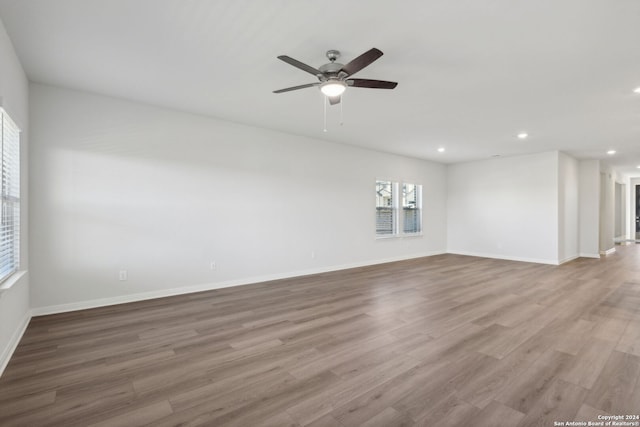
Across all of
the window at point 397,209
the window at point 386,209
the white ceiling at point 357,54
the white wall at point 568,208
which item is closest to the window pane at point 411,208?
the window at point 397,209

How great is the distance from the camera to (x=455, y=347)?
269 cm

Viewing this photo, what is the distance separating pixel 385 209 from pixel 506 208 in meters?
3.09

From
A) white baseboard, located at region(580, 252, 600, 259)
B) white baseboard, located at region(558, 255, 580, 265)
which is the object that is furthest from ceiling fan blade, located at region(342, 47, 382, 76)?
white baseboard, located at region(580, 252, 600, 259)

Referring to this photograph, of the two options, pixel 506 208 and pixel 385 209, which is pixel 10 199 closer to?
pixel 385 209

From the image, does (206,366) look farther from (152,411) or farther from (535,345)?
(535,345)

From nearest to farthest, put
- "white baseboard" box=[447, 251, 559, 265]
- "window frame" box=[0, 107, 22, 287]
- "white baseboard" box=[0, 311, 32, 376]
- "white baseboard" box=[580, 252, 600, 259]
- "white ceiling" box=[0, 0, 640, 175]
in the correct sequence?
"white ceiling" box=[0, 0, 640, 175] → "white baseboard" box=[0, 311, 32, 376] → "window frame" box=[0, 107, 22, 287] → "white baseboard" box=[447, 251, 559, 265] → "white baseboard" box=[580, 252, 600, 259]

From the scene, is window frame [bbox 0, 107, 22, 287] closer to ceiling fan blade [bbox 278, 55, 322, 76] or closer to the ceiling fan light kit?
ceiling fan blade [bbox 278, 55, 322, 76]

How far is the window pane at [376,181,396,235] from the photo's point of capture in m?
7.29

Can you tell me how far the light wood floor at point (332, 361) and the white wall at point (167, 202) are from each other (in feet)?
1.66

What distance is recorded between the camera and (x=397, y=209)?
7680 mm

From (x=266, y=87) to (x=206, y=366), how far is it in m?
2.94

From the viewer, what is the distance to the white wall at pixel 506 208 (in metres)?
7.00

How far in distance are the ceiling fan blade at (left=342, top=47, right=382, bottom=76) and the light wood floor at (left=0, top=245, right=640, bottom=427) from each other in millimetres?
2358

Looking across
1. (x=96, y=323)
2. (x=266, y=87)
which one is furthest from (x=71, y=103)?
(x=96, y=323)
